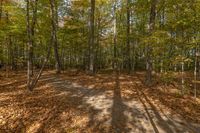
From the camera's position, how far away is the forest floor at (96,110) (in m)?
10.1

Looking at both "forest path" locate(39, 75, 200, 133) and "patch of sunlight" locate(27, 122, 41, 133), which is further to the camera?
"forest path" locate(39, 75, 200, 133)

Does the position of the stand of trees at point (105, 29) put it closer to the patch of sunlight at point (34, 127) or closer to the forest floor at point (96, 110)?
the forest floor at point (96, 110)

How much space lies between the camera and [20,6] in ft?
68.9

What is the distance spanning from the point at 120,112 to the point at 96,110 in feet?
3.95

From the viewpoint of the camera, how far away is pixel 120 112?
11430mm

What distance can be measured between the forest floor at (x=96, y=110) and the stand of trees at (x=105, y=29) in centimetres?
190

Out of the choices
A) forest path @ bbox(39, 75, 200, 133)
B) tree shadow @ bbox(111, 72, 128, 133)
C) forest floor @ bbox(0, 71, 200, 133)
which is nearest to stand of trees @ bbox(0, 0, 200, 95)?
forest floor @ bbox(0, 71, 200, 133)

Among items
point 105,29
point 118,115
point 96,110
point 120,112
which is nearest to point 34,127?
point 96,110

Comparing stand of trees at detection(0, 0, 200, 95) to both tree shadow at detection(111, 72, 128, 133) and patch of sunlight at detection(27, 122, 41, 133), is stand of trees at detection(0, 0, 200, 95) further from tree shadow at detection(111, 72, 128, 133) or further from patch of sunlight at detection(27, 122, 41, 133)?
patch of sunlight at detection(27, 122, 41, 133)

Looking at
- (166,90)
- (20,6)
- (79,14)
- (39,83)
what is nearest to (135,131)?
(166,90)

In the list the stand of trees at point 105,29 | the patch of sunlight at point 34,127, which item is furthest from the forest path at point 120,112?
the stand of trees at point 105,29

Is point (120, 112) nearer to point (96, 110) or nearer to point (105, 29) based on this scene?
point (96, 110)

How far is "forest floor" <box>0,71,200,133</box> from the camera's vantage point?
10086 millimetres

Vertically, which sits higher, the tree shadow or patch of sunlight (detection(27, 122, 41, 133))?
the tree shadow
